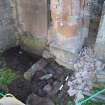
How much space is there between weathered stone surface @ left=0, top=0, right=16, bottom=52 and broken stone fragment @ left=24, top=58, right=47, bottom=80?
1314 mm

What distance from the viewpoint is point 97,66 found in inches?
279

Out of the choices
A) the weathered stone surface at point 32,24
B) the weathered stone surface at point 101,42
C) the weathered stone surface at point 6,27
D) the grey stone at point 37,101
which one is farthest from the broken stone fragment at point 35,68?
the weathered stone surface at point 101,42

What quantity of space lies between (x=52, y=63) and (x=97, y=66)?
1489mm

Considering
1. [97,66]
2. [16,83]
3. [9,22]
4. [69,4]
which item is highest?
[69,4]

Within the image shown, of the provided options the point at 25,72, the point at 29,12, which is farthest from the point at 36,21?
the point at 25,72

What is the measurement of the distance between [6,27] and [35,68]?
162cm

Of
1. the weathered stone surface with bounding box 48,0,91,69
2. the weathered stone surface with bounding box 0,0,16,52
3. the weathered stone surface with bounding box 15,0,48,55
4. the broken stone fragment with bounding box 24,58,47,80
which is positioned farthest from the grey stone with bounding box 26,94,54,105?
the weathered stone surface with bounding box 0,0,16,52

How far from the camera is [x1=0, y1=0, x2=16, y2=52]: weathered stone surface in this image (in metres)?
8.51

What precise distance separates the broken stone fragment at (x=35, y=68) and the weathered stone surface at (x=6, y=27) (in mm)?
1314

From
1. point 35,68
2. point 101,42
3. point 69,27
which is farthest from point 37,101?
point 101,42

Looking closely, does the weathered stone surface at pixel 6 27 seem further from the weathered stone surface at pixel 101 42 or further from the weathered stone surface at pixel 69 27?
the weathered stone surface at pixel 101 42

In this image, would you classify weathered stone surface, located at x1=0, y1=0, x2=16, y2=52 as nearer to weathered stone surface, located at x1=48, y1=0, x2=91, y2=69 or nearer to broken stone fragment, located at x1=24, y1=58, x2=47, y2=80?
broken stone fragment, located at x1=24, y1=58, x2=47, y2=80

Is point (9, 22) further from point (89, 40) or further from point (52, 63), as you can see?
point (89, 40)

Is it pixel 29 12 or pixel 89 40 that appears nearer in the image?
pixel 89 40
